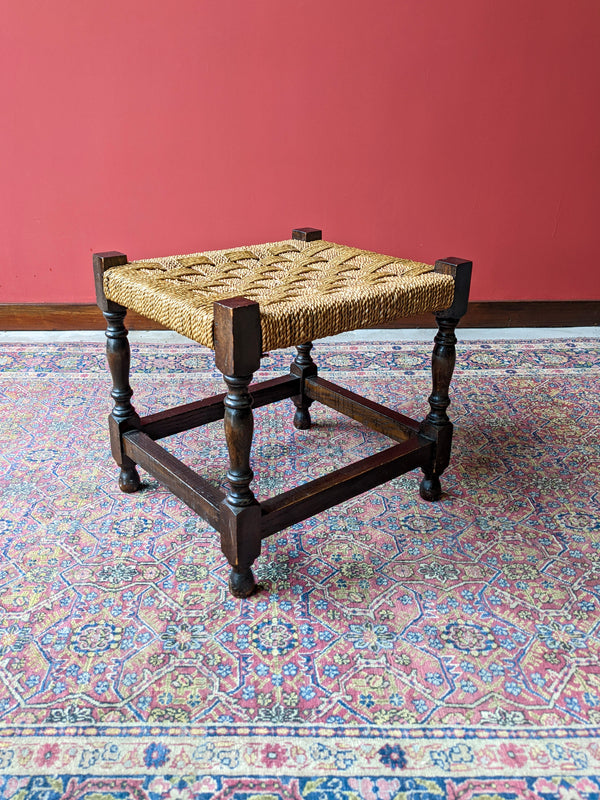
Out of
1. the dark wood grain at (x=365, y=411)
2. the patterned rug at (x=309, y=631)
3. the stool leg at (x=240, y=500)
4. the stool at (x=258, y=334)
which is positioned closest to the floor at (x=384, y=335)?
the patterned rug at (x=309, y=631)

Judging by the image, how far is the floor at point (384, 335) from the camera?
2.86 meters

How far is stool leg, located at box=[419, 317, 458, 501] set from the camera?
1609 millimetres

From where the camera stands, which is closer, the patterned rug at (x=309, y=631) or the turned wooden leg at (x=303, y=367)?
the patterned rug at (x=309, y=631)

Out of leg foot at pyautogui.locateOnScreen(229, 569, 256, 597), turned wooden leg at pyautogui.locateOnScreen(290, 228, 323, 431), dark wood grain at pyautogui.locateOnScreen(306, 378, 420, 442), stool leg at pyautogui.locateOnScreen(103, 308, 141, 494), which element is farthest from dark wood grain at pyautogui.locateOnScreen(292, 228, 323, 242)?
leg foot at pyautogui.locateOnScreen(229, 569, 256, 597)

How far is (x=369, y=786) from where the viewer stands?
97cm

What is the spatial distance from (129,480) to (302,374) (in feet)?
1.98

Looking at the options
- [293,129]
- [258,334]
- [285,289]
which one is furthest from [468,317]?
[258,334]

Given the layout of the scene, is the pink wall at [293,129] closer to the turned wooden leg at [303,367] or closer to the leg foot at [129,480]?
the turned wooden leg at [303,367]

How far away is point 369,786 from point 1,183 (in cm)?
267

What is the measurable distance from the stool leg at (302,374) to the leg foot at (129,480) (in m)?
0.57

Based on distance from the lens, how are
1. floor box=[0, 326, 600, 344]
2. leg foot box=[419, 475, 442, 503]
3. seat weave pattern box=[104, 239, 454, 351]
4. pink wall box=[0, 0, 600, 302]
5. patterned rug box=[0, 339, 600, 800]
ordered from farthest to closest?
floor box=[0, 326, 600, 344] < pink wall box=[0, 0, 600, 302] < leg foot box=[419, 475, 442, 503] < seat weave pattern box=[104, 239, 454, 351] < patterned rug box=[0, 339, 600, 800]

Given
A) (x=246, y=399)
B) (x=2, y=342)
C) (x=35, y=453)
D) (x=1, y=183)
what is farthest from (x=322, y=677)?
(x=1, y=183)

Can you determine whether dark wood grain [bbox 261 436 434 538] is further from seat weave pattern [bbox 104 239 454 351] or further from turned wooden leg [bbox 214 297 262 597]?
seat weave pattern [bbox 104 239 454 351]

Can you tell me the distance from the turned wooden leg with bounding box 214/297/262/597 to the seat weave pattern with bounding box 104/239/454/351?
0.13 ft
